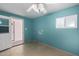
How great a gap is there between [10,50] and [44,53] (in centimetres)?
53

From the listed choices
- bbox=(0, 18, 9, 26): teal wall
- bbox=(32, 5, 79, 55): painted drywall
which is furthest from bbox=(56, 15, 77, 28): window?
bbox=(0, 18, 9, 26): teal wall

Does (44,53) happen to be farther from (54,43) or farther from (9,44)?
(9,44)

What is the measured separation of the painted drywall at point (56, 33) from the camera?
138cm

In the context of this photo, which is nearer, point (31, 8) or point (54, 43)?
point (31, 8)

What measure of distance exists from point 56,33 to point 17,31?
64 cm

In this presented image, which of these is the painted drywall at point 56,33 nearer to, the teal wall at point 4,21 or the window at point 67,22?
the window at point 67,22

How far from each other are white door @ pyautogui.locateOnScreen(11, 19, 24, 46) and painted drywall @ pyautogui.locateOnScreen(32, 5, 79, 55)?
8.3 inches

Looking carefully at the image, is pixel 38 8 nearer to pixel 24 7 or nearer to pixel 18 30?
pixel 24 7

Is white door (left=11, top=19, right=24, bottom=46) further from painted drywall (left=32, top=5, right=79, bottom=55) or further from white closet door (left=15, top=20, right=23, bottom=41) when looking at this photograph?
painted drywall (left=32, top=5, right=79, bottom=55)

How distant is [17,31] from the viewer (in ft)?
5.00

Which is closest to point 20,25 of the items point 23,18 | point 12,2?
point 23,18

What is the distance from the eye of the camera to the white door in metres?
1.47

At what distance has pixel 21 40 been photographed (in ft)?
5.08

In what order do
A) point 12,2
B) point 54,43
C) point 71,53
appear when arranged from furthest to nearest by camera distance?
1. point 54,43
2. point 71,53
3. point 12,2
